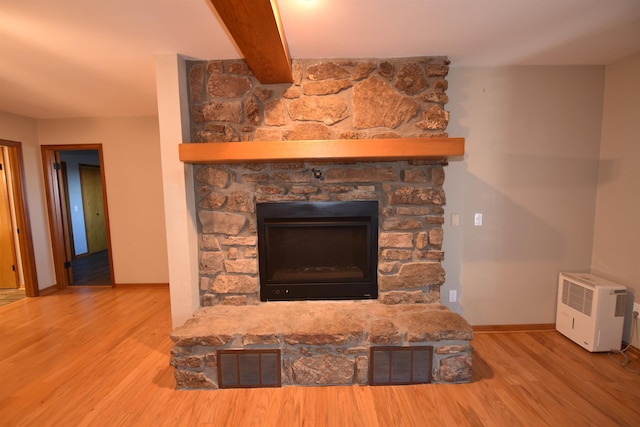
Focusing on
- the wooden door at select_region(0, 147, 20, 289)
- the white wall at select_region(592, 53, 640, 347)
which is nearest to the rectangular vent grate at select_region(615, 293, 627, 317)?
the white wall at select_region(592, 53, 640, 347)

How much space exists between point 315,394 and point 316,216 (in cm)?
124

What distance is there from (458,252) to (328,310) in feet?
4.19

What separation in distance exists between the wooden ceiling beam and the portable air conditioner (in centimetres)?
290

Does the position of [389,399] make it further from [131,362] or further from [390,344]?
[131,362]

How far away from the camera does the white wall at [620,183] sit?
2143 mm

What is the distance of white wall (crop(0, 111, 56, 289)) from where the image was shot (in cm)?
345

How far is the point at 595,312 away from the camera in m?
2.15

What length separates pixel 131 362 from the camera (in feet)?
7.11

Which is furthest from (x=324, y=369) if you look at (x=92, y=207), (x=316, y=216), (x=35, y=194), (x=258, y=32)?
(x=92, y=207)

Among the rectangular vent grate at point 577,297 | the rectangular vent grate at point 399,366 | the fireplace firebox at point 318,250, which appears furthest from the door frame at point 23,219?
the rectangular vent grate at point 577,297

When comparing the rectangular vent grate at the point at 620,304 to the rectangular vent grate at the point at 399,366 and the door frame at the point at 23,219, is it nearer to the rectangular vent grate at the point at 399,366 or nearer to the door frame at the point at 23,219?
the rectangular vent grate at the point at 399,366

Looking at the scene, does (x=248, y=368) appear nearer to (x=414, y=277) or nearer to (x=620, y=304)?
(x=414, y=277)

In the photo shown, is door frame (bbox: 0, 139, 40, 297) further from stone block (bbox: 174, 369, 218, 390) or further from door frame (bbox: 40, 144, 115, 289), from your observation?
stone block (bbox: 174, 369, 218, 390)

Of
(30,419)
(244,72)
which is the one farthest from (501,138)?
(30,419)
